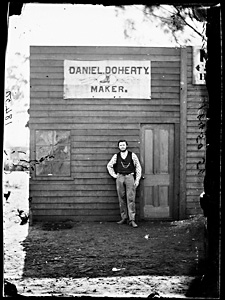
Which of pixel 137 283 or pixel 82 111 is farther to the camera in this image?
pixel 82 111

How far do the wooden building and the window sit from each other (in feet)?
0.06

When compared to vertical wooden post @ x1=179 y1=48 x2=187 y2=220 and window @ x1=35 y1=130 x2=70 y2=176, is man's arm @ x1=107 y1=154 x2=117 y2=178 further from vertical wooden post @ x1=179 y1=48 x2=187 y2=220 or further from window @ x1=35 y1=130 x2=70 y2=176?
vertical wooden post @ x1=179 y1=48 x2=187 y2=220

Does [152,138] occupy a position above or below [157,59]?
below

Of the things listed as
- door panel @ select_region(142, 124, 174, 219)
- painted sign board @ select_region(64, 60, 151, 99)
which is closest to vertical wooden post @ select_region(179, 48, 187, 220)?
door panel @ select_region(142, 124, 174, 219)

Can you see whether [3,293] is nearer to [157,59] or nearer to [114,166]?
[114,166]

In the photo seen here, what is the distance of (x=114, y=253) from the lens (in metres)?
5.50

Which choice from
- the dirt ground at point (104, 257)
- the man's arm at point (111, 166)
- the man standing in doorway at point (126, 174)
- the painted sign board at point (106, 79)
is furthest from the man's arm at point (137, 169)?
the painted sign board at point (106, 79)

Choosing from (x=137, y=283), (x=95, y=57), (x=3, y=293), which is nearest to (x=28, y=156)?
(x=95, y=57)

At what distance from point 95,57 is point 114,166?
1912mm

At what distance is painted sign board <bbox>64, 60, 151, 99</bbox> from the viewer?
7199mm

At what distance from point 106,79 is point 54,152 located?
61.7 inches

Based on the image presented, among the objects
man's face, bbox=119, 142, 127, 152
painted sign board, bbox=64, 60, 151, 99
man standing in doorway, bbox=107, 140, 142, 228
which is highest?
painted sign board, bbox=64, 60, 151, 99

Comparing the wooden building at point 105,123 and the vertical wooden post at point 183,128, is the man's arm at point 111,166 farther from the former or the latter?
the vertical wooden post at point 183,128

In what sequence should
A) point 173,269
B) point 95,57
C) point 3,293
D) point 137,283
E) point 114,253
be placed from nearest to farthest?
point 3,293 < point 137,283 < point 173,269 < point 114,253 < point 95,57
